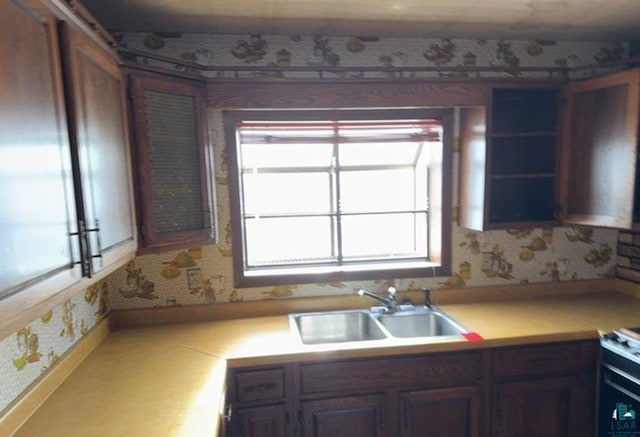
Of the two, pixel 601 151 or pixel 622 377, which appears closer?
pixel 622 377

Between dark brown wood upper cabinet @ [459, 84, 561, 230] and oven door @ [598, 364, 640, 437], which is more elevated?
dark brown wood upper cabinet @ [459, 84, 561, 230]

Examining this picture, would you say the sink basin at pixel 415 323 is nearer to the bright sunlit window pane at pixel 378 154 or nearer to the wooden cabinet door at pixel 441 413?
the wooden cabinet door at pixel 441 413

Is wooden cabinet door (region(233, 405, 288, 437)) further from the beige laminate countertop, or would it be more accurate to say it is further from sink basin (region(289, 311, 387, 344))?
sink basin (region(289, 311, 387, 344))

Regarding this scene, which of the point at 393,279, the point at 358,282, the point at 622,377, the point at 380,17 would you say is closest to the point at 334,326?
the point at 358,282

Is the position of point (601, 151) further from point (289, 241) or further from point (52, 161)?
point (52, 161)

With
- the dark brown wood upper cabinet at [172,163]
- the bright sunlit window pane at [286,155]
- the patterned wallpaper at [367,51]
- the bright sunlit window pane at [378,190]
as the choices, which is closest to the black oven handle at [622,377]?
the bright sunlit window pane at [378,190]

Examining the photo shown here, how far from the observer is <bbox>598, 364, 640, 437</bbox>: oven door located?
1.77m

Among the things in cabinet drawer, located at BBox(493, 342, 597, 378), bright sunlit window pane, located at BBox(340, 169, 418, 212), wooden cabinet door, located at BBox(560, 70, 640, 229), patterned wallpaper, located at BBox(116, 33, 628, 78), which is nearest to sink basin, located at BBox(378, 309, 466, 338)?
cabinet drawer, located at BBox(493, 342, 597, 378)

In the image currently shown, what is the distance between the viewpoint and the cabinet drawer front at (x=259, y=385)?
175 cm

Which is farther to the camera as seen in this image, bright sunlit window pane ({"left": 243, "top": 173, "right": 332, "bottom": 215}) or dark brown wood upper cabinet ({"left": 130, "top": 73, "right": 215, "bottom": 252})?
bright sunlit window pane ({"left": 243, "top": 173, "right": 332, "bottom": 215})

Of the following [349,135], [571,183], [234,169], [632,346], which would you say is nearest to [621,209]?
[571,183]

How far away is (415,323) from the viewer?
2.28m

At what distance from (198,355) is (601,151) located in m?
2.25

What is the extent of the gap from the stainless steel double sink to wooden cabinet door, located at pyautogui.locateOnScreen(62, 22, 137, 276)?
3.59ft
